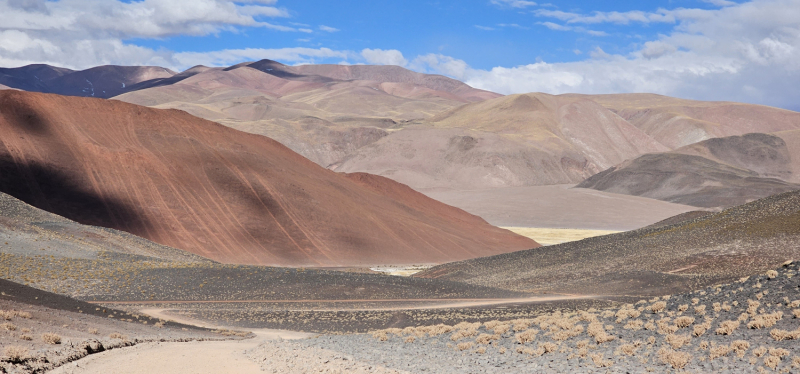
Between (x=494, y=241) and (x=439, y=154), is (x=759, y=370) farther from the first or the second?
(x=439, y=154)

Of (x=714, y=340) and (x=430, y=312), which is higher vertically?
(x=714, y=340)

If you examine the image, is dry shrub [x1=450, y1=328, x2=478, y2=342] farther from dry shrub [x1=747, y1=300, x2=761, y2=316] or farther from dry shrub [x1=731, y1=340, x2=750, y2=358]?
dry shrub [x1=731, y1=340, x2=750, y2=358]

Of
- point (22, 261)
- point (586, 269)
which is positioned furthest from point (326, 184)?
point (22, 261)

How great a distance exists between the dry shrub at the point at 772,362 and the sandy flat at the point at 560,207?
92.2 meters

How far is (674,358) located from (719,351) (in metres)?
0.69

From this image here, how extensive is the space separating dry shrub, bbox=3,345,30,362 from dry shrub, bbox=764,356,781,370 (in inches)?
462

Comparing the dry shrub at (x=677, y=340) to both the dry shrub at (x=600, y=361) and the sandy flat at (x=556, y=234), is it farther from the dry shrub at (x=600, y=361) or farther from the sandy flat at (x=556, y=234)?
the sandy flat at (x=556, y=234)

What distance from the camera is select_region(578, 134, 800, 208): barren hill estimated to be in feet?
389

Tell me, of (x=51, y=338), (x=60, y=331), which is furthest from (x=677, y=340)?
(x=60, y=331)

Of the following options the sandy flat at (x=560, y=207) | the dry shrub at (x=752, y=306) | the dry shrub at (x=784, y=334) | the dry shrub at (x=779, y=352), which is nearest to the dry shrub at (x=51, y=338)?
the dry shrub at (x=779, y=352)

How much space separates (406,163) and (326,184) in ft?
255

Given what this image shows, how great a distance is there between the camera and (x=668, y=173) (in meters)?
136

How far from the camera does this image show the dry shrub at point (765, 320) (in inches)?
468

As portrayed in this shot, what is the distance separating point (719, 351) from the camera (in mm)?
11211
